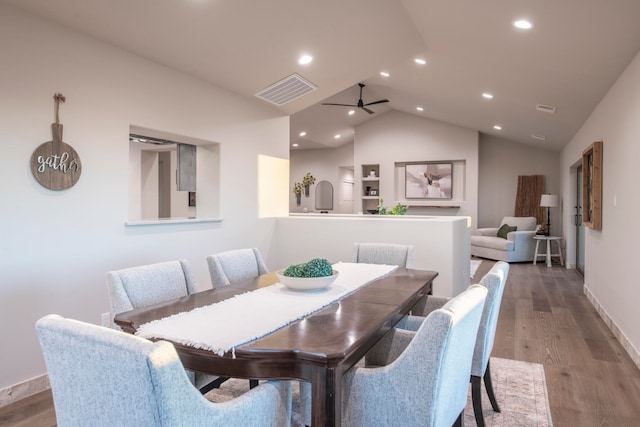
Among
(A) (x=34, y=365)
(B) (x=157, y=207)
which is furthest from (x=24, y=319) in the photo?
(B) (x=157, y=207)

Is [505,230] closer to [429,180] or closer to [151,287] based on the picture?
[429,180]

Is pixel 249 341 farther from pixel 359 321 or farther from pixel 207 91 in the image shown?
pixel 207 91

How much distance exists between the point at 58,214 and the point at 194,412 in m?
2.25

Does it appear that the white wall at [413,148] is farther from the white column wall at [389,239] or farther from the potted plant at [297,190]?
the white column wall at [389,239]

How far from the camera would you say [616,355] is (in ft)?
10.7

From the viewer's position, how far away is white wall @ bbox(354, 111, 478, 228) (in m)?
9.30

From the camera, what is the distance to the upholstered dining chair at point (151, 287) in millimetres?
1984

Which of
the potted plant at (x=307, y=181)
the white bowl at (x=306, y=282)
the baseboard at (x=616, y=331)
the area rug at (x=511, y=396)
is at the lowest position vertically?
the area rug at (x=511, y=396)

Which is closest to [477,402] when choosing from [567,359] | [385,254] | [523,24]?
[385,254]

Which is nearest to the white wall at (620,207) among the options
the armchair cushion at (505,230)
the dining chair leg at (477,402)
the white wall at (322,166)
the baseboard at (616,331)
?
the baseboard at (616,331)

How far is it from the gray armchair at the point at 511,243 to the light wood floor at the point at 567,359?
2.39m

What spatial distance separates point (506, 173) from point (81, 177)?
8.90 m

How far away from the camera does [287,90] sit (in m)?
4.66

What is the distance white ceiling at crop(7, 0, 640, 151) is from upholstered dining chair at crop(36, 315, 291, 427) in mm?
2419
